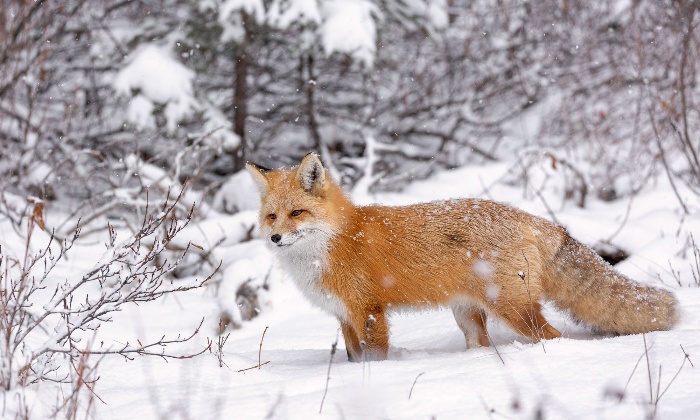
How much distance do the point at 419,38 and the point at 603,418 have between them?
13441 millimetres

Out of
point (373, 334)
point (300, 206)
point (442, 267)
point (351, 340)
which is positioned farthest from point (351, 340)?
point (300, 206)

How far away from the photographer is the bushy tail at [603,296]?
4.64 m

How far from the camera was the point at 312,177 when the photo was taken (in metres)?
5.14

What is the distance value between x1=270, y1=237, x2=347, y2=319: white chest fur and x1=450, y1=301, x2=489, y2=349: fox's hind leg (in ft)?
3.05

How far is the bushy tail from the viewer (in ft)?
15.2

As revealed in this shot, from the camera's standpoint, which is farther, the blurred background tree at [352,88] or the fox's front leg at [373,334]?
the blurred background tree at [352,88]

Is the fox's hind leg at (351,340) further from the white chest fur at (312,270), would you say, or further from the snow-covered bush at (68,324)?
Answer: the snow-covered bush at (68,324)

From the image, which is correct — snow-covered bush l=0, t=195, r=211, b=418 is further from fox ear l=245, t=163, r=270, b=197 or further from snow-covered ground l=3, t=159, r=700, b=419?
fox ear l=245, t=163, r=270, b=197

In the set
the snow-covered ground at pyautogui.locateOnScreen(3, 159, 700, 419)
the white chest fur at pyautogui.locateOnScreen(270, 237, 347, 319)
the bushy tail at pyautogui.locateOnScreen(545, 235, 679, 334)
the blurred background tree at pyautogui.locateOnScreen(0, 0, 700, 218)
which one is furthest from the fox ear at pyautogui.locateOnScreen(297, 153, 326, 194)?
the blurred background tree at pyautogui.locateOnScreen(0, 0, 700, 218)

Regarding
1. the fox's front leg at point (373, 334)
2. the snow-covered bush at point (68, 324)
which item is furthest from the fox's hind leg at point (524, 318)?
the snow-covered bush at point (68, 324)

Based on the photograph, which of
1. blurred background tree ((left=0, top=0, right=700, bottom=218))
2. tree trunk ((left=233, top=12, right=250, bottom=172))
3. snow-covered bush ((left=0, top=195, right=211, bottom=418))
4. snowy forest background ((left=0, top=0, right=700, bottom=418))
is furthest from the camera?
tree trunk ((left=233, top=12, right=250, bottom=172))

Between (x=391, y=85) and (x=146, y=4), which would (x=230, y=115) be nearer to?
(x=146, y=4)

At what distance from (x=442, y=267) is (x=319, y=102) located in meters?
10.4

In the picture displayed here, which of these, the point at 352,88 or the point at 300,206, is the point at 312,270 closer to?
the point at 300,206
